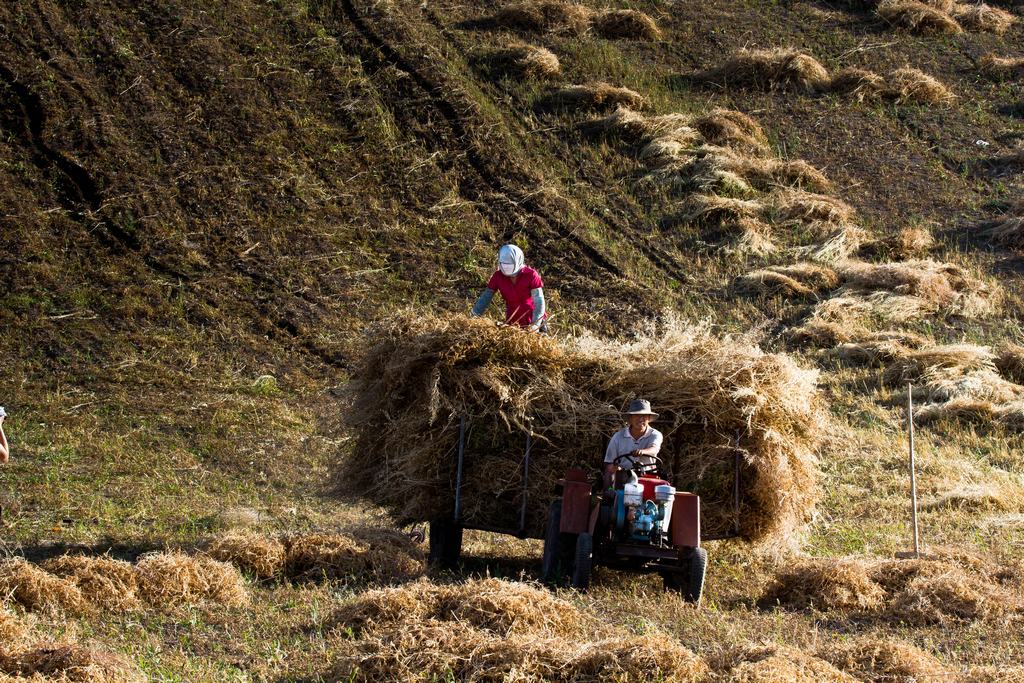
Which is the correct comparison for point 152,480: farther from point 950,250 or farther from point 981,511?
point 950,250

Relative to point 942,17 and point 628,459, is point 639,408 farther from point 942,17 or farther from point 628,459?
point 942,17

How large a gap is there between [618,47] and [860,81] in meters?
5.79

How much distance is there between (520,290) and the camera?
11.9 m

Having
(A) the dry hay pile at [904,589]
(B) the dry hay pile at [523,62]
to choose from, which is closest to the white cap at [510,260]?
(A) the dry hay pile at [904,589]

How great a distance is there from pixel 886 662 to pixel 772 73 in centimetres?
2484

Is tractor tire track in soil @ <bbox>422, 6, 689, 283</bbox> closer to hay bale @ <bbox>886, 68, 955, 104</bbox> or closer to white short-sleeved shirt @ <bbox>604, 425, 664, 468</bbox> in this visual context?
hay bale @ <bbox>886, 68, 955, 104</bbox>

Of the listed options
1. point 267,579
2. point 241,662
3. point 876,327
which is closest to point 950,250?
point 876,327

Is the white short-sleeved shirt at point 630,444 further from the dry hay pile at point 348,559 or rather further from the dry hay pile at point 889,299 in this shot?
the dry hay pile at point 889,299

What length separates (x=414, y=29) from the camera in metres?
29.8

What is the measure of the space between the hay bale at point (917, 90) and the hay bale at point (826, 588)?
21.8 meters

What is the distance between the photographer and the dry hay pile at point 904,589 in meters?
8.30

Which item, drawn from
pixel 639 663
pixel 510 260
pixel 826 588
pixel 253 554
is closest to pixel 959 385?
pixel 510 260

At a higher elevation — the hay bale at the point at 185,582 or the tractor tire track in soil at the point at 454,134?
the tractor tire track in soil at the point at 454,134

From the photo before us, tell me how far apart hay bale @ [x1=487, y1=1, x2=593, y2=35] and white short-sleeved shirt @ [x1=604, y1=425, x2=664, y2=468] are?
2265cm
